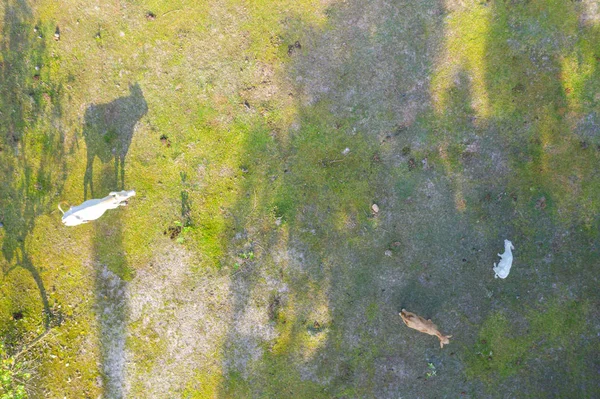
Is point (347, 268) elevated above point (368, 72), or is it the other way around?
point (368, 72)

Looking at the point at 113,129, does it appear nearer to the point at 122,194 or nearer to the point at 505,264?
the point at 122,194

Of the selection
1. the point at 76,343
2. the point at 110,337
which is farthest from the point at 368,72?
the point at 76,343

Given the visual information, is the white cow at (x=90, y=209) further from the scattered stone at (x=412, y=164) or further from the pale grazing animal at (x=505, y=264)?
the pale grazing animal at (x=505, y=264)

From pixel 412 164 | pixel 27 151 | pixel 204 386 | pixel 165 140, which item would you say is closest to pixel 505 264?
pixel 412 164

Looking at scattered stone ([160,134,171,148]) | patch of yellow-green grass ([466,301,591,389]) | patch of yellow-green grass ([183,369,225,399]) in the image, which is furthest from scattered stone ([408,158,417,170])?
patch of yellow-green grass ([183,369,225,399])

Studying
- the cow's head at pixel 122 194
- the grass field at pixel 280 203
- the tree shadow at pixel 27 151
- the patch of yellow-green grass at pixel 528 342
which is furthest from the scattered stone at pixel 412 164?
the tree shadow at pixel 27 151

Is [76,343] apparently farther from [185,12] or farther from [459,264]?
[459,264]
